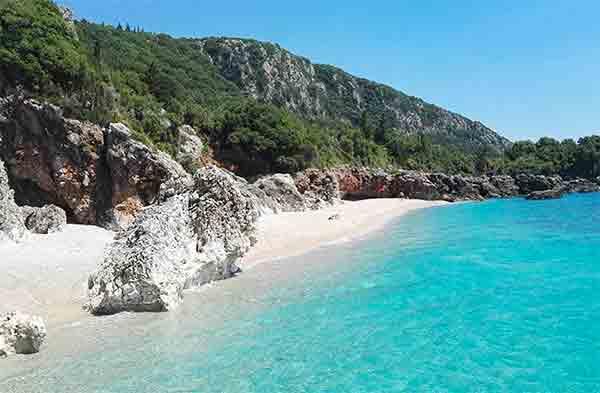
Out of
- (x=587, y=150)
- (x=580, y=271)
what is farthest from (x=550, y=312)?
(x=587, y=150)

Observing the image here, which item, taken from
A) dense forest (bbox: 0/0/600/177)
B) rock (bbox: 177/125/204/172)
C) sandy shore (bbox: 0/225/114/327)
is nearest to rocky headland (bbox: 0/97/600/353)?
rock (bbox: 177/125/204/172)

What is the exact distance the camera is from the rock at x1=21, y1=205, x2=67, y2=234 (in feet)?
81.6

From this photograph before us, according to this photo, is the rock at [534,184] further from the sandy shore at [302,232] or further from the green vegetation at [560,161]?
the sandy shore at [302,232]

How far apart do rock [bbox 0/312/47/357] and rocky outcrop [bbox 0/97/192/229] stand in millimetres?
24005

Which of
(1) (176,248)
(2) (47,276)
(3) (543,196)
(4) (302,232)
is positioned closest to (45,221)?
(2) (47,276)

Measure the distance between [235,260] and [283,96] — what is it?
12359cm

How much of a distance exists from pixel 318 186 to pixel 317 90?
10353cm

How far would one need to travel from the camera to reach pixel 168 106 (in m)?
53.9

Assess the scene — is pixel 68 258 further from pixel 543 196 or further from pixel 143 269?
pixel 543 196

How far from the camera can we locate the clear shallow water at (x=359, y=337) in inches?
369

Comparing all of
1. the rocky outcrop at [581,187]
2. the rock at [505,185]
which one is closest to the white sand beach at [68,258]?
the rock at [505,185]

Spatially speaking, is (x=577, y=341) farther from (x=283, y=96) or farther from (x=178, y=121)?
(x=283, y=96)

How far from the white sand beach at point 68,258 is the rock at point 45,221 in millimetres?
631

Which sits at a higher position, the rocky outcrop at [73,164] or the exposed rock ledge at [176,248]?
the rocky outcrop at [73,164]
